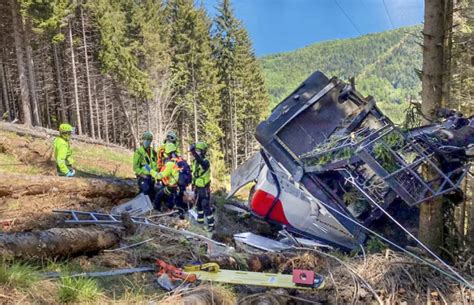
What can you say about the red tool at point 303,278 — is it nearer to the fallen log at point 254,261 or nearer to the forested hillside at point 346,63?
the fallen log at point 254,261

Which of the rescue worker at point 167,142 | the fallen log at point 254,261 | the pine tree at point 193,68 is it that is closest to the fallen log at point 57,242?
the fallen log at point 254,261

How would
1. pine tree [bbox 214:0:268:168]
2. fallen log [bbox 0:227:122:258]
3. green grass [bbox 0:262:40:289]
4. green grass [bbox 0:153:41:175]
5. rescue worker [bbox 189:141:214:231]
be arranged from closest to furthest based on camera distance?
green grass [bbox 0:262:40:289] < fallen log [bbox 0:227:122:258] < rescue worker [bbox 189:141:214:231] < green grass [bbox 0:153:41:175] < pine tree [bbox 214:0:268:168]

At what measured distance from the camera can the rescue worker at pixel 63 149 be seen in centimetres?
760

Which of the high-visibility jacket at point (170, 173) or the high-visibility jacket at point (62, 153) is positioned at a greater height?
the high-visibility jacket at point (62, 153)

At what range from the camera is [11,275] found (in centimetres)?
301

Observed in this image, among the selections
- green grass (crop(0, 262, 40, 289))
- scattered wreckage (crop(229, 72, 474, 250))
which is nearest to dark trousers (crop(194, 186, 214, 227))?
scattered wreckage (crop(229, 72, 474, 250))

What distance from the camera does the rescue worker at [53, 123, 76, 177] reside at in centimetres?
760

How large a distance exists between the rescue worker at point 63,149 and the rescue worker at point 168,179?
5.42 feet

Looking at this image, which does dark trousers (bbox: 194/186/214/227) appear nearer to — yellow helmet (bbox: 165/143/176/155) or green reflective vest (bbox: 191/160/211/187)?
green reflective vest (bbox: 191/160/211/187)

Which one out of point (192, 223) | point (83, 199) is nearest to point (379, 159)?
point (192, 223)

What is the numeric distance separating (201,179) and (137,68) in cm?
2339

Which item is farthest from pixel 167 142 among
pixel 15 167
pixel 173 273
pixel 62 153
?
pixel 173 273

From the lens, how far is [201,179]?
7949 mm

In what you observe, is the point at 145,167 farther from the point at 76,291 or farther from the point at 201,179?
the point at 76,291
